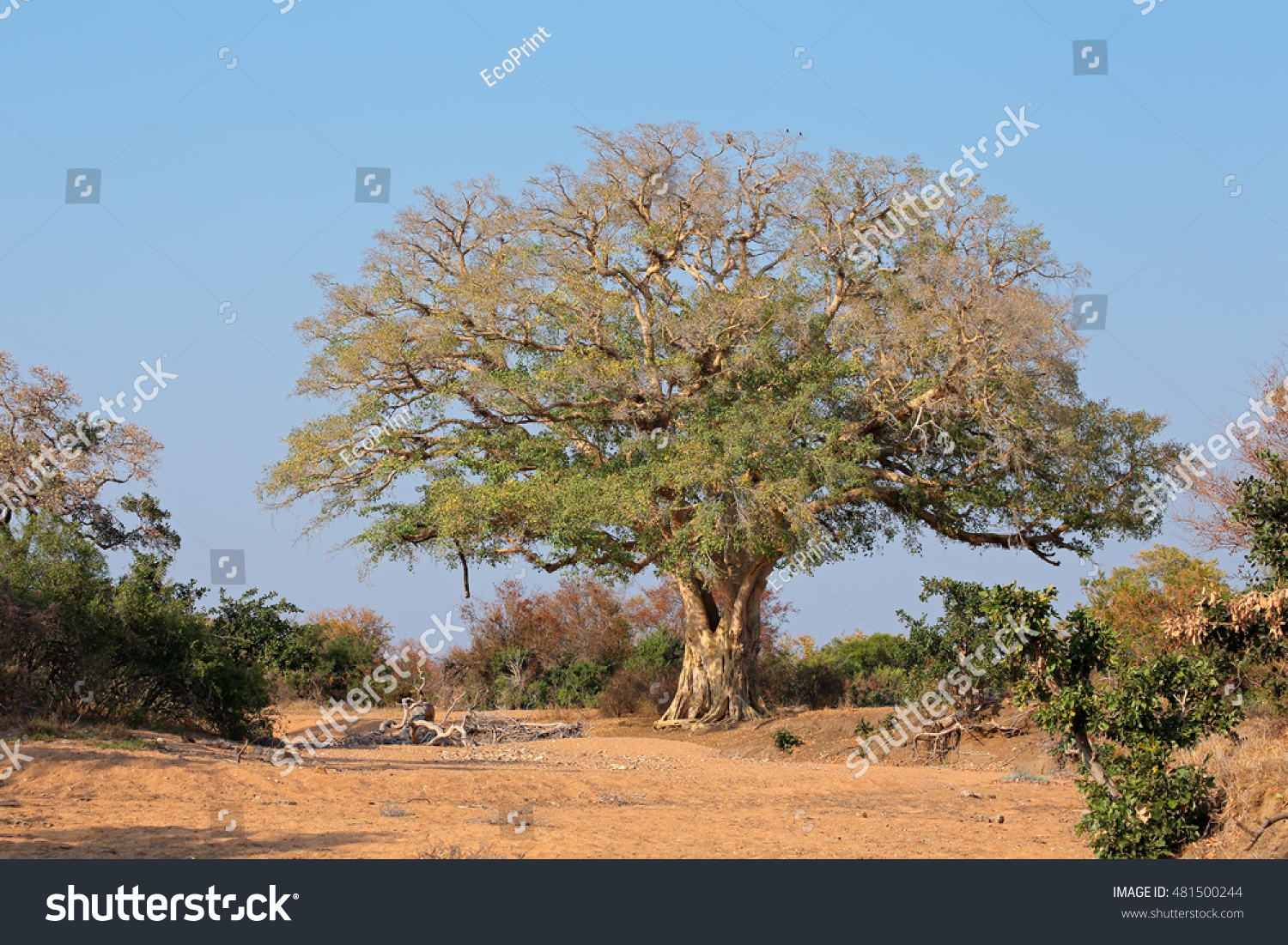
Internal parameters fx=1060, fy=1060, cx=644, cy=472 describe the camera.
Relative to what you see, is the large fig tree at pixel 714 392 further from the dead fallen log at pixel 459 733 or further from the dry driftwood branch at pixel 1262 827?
the dry driftwood branch at pixel 1262 827

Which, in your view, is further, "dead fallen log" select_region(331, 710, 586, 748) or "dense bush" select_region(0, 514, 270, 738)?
"dead fallen log" select_region(331, 710, 586, 748)

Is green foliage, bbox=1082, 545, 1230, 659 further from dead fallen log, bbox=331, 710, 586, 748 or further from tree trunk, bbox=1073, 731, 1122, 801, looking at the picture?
dead fallen log, bbox=331, 710, 586, 748

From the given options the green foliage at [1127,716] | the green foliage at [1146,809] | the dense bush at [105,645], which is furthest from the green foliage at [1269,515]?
the dense bush at [105,645]

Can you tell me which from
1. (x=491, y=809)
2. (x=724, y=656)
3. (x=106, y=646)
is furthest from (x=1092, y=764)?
(x=724, y=656)

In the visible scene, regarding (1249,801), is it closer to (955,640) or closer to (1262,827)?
(1262,827)

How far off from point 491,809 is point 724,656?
537 inches

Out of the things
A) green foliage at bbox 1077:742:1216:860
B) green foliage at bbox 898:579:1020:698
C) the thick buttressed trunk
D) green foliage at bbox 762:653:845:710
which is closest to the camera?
green foliage at bbox 1077:742:1216:860

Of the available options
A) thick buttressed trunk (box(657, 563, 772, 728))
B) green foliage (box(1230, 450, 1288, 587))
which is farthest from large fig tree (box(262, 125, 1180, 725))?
green foliage (box(1230, 450, 1288, 587))

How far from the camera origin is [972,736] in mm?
17156

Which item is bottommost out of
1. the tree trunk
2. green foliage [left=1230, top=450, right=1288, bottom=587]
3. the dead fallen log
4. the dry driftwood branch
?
the dead fallen log

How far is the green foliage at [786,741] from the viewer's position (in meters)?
19.3

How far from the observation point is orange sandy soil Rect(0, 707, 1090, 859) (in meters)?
7.88

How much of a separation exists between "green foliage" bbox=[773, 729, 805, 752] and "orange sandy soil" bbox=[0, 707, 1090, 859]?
4.24m

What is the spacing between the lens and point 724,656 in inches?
909
